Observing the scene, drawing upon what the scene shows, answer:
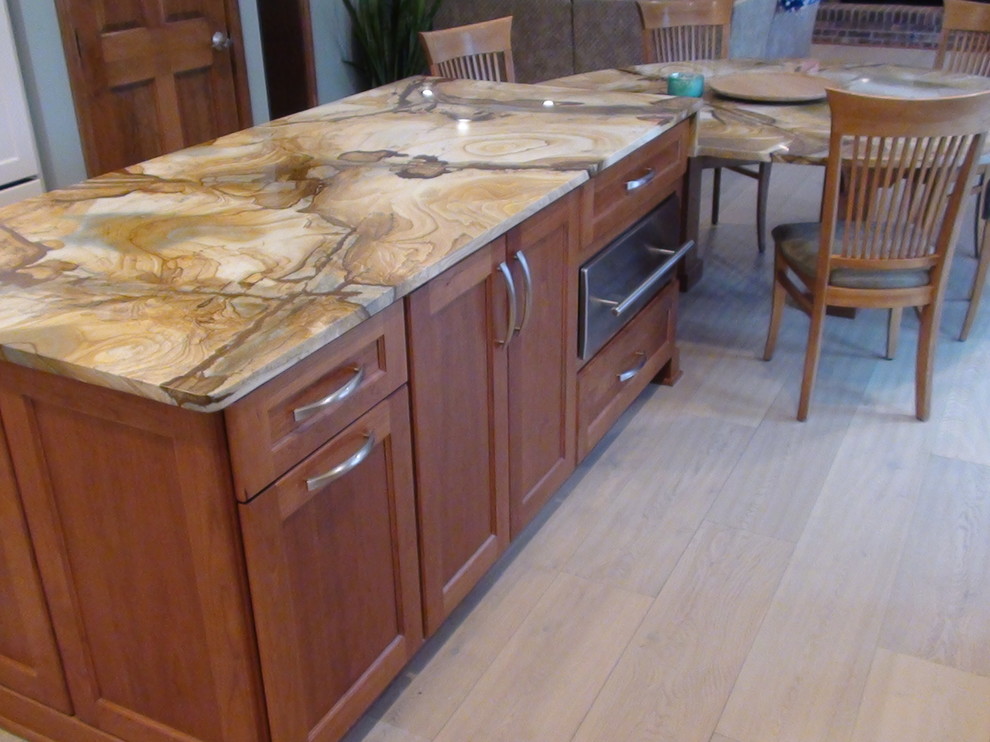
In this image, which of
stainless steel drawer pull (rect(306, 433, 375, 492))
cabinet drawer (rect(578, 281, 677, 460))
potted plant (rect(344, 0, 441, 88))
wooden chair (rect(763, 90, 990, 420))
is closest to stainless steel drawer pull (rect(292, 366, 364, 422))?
stainless steel drawer pull (rect(306, 433, 375, 492))

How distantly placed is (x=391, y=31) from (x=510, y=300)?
11.7 feet

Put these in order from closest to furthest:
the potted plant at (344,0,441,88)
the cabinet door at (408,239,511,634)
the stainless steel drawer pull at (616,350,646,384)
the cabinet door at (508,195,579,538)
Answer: the cabinet door at (408,239,511,634), the cabinet door at (508,195,579,538), the stainless steel drawer pull at (616,350,646,384), the potted plant at (344,0,441,88)

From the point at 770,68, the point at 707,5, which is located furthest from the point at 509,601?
the point at 707,5

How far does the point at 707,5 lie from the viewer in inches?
151

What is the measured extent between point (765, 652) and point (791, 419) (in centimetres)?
102

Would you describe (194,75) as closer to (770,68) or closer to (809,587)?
(770,68)

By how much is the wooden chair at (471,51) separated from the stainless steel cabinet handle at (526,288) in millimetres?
1480

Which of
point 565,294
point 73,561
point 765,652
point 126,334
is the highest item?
point 126,334

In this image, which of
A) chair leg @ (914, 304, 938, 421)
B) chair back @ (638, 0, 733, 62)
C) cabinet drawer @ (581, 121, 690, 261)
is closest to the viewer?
cabinet drawer @ (581, 121, 690, 261)

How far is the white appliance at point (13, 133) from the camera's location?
10.8 ft

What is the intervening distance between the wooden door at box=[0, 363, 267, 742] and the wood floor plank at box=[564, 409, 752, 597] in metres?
1.01

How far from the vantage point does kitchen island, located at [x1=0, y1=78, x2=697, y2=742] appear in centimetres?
139

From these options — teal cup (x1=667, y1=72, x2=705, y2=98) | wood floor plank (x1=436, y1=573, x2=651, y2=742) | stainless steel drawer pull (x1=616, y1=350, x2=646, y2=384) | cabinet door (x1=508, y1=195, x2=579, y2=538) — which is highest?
teal cup (x1=667, y1=72, x2=705, y2=98)

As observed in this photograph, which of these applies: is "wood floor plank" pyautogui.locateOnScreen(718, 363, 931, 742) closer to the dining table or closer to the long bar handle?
the long bar handle
